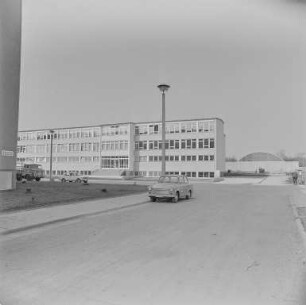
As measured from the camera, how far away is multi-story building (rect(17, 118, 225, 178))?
202ft

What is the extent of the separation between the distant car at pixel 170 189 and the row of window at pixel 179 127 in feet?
139

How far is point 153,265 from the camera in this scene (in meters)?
5.66

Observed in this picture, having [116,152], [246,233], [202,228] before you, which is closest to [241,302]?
[246,233]

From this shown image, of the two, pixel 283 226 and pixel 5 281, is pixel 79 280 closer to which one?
pixel 5 281

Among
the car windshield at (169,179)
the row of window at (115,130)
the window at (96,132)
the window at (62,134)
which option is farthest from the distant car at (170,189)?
the window at (62,134)

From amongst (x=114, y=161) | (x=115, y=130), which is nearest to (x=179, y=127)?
(x=115, y=130)

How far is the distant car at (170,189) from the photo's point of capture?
18.0 meters

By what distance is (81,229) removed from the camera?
30.9 feet

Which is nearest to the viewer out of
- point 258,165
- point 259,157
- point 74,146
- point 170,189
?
point 170,189

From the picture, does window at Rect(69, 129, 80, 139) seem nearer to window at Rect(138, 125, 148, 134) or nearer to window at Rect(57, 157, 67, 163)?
window at Rect(57, 157, 67, 163)

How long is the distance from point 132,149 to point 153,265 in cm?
6300

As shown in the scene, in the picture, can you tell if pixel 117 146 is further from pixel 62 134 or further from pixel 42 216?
pixel 42 216

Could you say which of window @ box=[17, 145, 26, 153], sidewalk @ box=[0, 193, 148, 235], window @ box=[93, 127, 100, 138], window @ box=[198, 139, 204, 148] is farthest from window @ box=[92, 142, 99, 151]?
sidewalk @ box=[0, 193, 148, 235]

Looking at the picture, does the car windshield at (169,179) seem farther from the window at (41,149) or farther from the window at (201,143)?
the window at (41,149)
